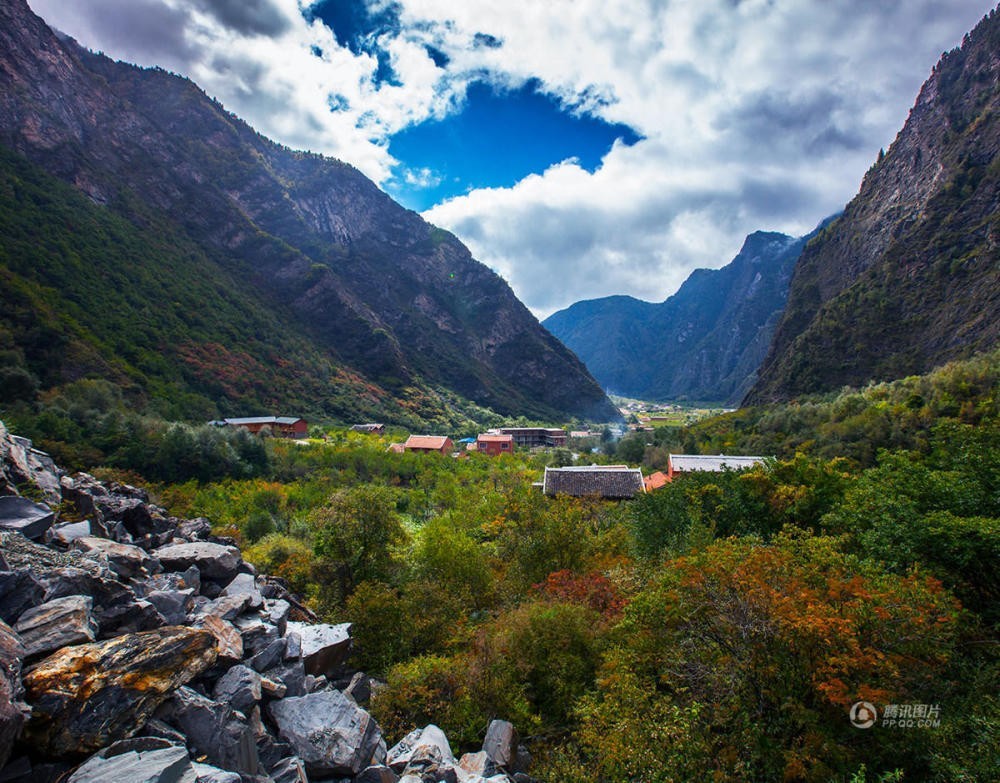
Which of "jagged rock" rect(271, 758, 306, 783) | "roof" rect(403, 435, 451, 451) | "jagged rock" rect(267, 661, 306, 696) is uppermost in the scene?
"roof" rect(403, 435, 451, 451)

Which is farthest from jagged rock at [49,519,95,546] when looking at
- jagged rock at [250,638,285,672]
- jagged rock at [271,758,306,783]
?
jagged rock at [271,758,306,783]

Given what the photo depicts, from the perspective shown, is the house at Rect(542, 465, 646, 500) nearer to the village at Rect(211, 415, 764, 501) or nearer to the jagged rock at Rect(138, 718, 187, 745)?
the village at Rect(211, 415, 764, 501)

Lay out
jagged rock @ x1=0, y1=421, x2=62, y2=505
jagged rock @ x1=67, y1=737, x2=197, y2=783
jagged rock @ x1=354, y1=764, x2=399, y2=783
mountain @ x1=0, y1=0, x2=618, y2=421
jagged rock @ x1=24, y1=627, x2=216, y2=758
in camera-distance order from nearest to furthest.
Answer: jagged rock @ x1=67, y1=737, x2=197, y2=783 → jagged rock @ x1=24, y1=627, x2=216, y2=758 → jagged rock @ x1=354, y1=764, x2=399, y2=783 → jagged rock @ x1=0, y1=421, x2=62, y2=505 → mountain @ x1=0, y1=0, x2=618, y2=421

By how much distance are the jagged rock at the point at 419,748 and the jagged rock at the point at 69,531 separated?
7.70 metres

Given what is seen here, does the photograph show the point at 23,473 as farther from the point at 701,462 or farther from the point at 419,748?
the point at 701,462

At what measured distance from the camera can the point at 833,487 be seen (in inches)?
738

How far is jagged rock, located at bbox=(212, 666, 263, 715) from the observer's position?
23.2 ft

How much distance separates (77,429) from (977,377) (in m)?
71.0

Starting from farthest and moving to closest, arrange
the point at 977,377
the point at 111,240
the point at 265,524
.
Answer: the point at 111,240 < the point at 977,377 < the point at 265,524

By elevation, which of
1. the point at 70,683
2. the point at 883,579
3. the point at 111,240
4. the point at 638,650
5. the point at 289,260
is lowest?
the point at 638,650

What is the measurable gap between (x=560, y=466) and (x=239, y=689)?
180 ft

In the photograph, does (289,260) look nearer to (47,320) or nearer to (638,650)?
(47,320)

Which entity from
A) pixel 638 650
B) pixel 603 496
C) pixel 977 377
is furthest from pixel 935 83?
pixel 638 650

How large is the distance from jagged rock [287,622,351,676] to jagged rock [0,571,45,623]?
533 cm
